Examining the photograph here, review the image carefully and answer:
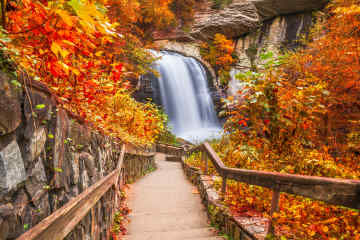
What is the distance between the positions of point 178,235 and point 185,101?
49.5 ft

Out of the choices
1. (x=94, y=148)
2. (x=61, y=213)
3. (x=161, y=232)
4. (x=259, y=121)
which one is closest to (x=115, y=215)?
(x=161, y=232)

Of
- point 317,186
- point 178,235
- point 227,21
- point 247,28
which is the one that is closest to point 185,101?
point 227,21

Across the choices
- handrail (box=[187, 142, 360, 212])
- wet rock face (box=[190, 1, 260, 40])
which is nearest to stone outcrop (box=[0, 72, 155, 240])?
handrail (box=[187, 142, 360, 212])

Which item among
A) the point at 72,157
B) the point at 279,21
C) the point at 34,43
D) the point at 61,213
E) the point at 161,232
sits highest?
the point at 279,21

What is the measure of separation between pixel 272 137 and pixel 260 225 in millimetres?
2035

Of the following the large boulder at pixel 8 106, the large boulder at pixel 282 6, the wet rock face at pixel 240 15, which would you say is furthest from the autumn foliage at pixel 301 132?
the wet rock face at pixel 240 15

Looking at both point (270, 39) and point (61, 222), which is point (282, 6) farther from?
point (61, 222)

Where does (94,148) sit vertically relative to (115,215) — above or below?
above

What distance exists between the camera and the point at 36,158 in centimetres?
135

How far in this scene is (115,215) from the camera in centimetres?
336

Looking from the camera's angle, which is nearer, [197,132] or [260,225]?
[260,225]

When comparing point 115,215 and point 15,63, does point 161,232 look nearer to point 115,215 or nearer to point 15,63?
point 115,215

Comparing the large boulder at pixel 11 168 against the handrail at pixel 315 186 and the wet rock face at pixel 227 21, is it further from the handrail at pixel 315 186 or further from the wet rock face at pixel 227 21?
the wet rock face at pixel 227 21

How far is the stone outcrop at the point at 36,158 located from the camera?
106 centimetres
